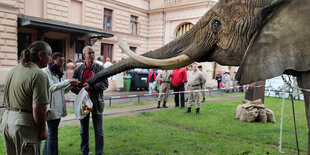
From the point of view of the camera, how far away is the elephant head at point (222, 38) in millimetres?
2434

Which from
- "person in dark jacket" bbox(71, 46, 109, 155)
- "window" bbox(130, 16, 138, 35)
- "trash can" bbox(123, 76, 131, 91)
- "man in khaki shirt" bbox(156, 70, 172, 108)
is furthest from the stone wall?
"person in dark jacket" bbox(71, 46, 109, 155)

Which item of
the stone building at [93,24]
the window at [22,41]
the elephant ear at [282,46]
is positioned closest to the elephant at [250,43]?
the elephant ear at [282,46]

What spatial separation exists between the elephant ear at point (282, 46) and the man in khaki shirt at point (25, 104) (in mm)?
2144

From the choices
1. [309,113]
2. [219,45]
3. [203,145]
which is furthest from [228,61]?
[203,145]

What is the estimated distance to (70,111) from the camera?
8.82m

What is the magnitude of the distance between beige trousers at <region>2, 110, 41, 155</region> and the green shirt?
108 mm

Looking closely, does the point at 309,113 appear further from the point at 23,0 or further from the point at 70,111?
the point at 23,0

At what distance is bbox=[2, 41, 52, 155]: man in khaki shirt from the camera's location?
260 centimetres

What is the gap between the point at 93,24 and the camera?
73.0ft

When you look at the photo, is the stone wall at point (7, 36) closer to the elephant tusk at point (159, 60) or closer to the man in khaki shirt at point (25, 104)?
the man in khaki shirt at point (25, 104)

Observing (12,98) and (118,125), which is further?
(118,125)

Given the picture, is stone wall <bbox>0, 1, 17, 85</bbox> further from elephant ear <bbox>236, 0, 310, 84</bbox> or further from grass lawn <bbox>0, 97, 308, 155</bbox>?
elephant ear <bbox>236, 0, 310, 84</bbox>

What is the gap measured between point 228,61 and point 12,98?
94.4 inches

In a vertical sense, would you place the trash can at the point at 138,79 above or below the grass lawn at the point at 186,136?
above
